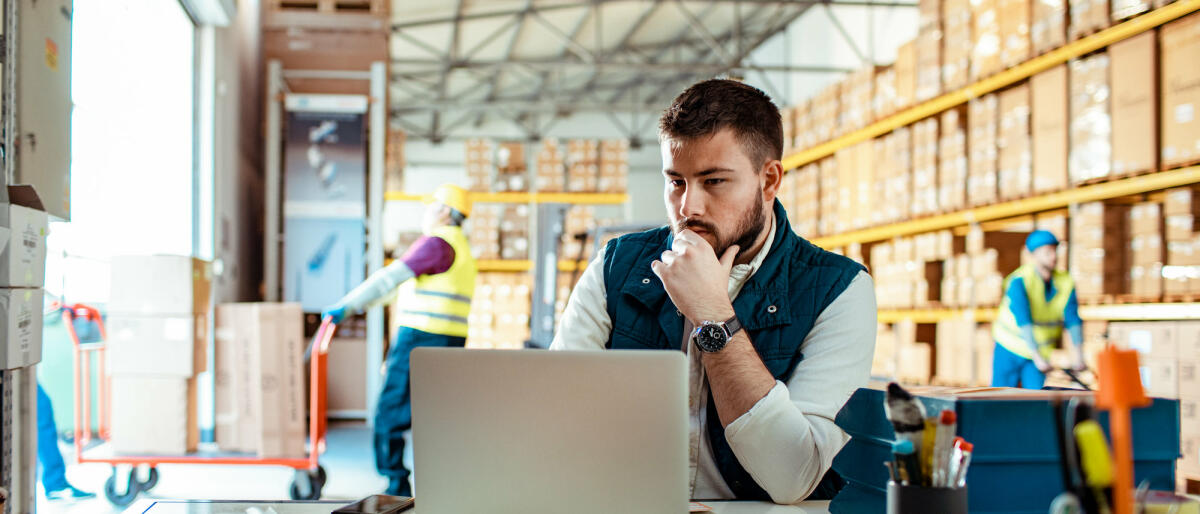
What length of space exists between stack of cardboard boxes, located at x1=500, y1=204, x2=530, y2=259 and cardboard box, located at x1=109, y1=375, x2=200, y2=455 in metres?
4.95

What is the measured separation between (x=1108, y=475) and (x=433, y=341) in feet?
14.8

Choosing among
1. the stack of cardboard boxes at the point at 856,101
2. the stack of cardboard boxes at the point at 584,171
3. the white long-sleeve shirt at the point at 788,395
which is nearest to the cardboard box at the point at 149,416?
the white long-sleeve shirt at the point at 788,395

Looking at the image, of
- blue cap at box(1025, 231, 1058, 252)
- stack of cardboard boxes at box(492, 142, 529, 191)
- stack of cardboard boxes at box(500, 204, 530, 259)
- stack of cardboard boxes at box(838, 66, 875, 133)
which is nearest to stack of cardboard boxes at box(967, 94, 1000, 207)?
blue cap at box(1025, 231, 1058, 252)

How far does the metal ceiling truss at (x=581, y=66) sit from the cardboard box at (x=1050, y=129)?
20.8ft

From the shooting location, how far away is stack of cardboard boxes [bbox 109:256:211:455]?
4742mm

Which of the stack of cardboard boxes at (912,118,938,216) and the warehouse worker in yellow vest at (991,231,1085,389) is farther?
the stack of cardboard boxes at (912,118,938,216)

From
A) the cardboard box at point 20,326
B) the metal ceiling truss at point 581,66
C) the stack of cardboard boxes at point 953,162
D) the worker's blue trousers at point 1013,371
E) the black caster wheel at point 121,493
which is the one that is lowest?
the black caster wheel at point 121,493

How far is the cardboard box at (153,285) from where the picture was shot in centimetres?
474

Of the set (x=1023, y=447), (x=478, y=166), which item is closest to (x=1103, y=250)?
(x=1023, y=447)

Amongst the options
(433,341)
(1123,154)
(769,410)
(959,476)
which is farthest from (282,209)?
(959,476)

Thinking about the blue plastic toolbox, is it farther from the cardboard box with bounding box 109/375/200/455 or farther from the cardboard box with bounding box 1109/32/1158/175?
the cardboard box with bounding box 109/375/200/455

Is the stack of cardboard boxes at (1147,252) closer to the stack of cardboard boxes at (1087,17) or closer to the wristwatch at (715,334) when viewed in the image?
the stack of cardboard boxes at (1087,17)

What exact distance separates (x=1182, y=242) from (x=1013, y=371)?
4.56 feet

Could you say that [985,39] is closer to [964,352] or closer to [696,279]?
[964,352]
